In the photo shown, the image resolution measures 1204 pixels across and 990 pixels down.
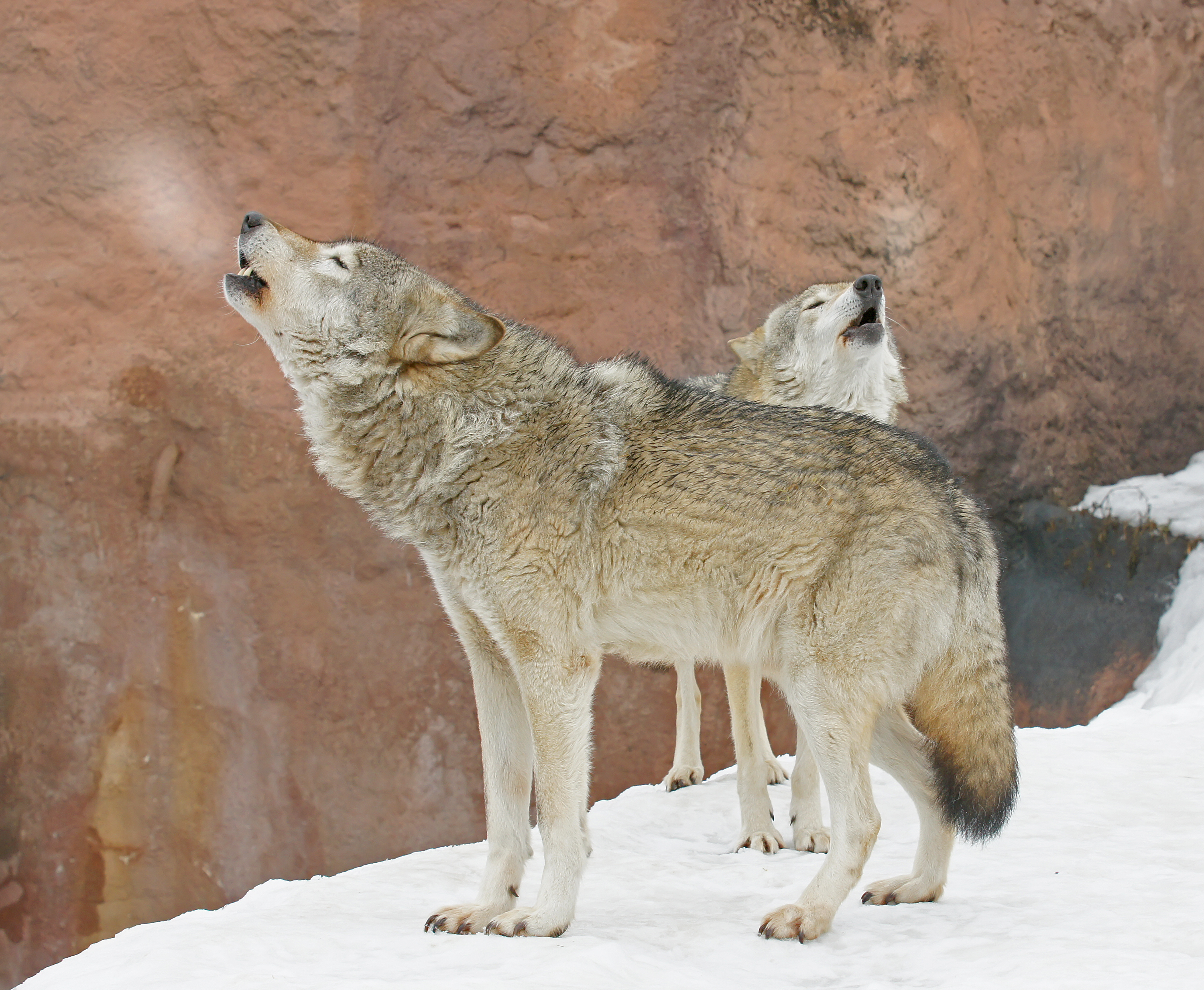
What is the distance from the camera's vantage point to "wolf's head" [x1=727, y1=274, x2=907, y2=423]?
5.09m

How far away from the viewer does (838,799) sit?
9.94ft

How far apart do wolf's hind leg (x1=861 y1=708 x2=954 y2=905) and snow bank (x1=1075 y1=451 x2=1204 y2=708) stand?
4.33 m

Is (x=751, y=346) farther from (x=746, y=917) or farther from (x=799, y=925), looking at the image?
(x=799, y=925)

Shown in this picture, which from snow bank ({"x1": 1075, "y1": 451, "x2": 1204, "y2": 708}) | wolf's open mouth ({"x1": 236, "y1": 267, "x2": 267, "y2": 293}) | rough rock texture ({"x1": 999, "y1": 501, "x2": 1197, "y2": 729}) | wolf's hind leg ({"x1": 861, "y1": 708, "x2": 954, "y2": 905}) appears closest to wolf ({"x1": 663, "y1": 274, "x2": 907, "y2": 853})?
wolf's hind leg ({"x1": 861, "y1": 708, "x2": 954, "y2": 905})

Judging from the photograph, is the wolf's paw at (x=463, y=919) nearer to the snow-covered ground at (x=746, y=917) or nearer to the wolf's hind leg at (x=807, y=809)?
the snow-covered ground at (x=746, y=917)

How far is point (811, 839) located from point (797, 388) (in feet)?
6.94

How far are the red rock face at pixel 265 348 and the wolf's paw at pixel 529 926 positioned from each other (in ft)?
16.9

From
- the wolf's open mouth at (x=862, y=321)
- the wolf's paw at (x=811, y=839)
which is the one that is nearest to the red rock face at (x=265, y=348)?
the wolf's open mouth at (x=862, y=321)

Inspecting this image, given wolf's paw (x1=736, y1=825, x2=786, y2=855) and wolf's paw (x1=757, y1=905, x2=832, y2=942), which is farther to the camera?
wolf's paw (x1=736, y1=825, x2=786, y2=855)

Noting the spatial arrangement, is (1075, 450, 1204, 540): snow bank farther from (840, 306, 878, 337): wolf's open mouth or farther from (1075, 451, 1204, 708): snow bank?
(840, 306, 878, 337): wolf's open mouth

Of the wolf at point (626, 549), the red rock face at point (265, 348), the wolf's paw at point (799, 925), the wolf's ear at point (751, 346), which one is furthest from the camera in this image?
the red rock face at point (265, 348)

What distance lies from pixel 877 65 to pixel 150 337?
5906 mm

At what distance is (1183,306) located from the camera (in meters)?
9.46

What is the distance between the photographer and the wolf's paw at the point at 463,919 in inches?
121
